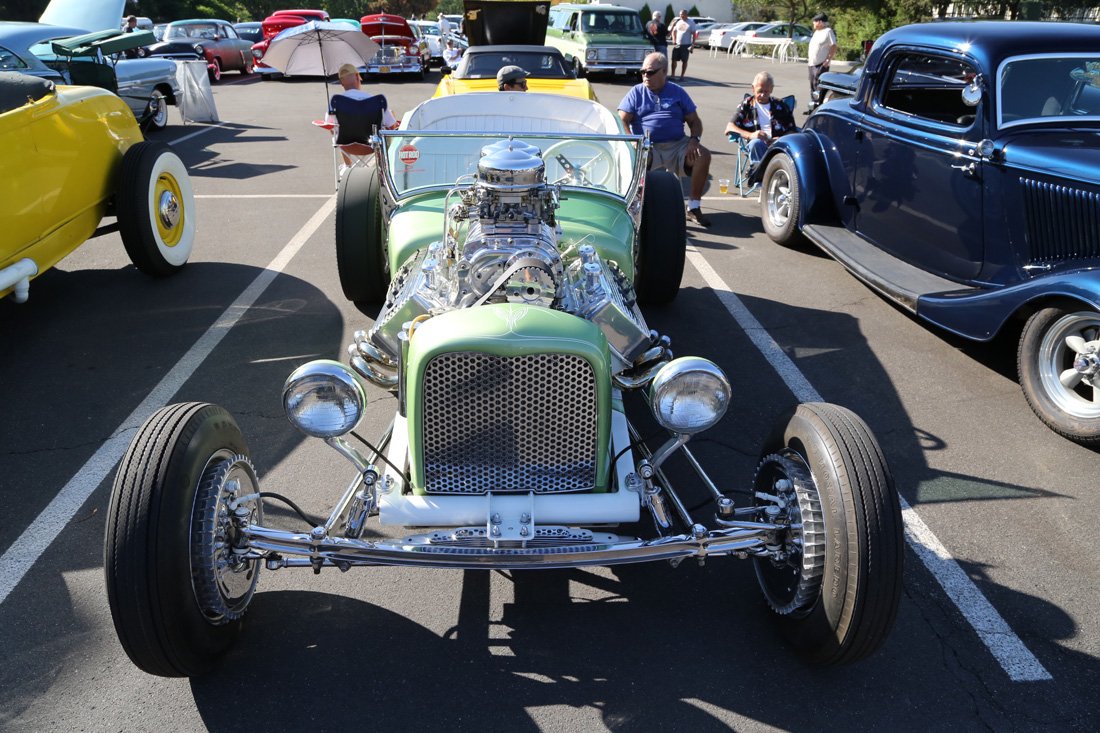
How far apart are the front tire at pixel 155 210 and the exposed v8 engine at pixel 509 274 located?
125 inches

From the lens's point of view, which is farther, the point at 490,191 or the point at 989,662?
the point at 490,191

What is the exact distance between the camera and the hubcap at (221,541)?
266cm

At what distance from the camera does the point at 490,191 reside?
145 inches

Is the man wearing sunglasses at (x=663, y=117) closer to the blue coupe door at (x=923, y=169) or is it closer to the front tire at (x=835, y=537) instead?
the blue coupe door at (x=923, y=169)

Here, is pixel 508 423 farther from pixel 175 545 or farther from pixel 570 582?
pixel 175 545

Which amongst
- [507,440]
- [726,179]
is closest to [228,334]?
[507,440]

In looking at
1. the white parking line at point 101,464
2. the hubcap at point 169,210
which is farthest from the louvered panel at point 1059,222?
the hubcap at point 169,210

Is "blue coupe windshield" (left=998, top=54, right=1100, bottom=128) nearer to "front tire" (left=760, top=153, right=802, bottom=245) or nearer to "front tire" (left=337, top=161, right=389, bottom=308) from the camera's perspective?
"front tire" (left=760, top=153, right=802, bottom=245)

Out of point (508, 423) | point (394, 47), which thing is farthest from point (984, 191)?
point (394, 47)

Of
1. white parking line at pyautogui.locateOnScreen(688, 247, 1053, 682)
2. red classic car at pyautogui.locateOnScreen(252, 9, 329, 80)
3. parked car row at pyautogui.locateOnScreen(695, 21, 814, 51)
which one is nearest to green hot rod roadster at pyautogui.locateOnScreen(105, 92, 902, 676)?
white parking line at pyautogui.locateOnScreen(688, 247, 1053, 682)

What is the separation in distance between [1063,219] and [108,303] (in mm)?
6375

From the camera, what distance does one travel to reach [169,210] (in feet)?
22.0

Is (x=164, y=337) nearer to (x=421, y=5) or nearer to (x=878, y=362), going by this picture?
(x=878, y=362)

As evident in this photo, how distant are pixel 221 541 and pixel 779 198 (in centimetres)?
650
